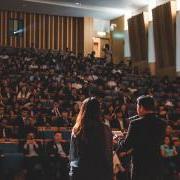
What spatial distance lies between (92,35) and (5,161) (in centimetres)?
1804

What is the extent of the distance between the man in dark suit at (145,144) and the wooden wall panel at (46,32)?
21017mm

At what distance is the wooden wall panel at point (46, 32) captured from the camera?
24703mm

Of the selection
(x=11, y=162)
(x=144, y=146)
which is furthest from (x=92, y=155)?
A: (x=11, y=162)

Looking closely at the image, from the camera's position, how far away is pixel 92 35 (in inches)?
1030

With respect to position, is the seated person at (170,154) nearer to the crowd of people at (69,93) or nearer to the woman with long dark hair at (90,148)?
the crowd of people at (69,93)

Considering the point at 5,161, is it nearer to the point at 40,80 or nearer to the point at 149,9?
the point at 40,80

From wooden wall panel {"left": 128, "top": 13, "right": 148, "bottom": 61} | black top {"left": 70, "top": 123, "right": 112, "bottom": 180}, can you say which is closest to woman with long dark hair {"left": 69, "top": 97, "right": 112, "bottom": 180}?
black top {"left": 70, "top": 123, "right": 112, "bottom": 180}

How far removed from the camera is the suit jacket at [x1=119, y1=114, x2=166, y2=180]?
3.75m

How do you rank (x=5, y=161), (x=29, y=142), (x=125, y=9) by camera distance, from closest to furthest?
(x=5, y=161) < (x=29, y=142) < (x=125, y=9)

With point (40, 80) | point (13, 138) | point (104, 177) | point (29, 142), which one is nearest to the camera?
point (104, 177)

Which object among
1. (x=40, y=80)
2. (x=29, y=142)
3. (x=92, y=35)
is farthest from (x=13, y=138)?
(x=92, y=35)

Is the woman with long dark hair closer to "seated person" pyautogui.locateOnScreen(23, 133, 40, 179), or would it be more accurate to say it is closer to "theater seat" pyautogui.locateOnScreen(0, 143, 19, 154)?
"seated person" pyautogui.locateOnScreen(23, 133, 40, 179)

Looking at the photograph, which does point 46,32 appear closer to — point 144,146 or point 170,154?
point 170,154

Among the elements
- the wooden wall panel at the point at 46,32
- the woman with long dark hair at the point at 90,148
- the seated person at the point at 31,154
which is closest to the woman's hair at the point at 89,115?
the woman with long dark hair at the point at 90,148
